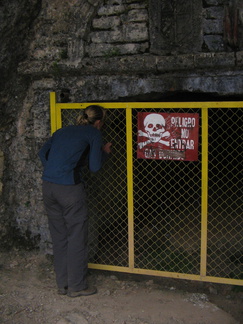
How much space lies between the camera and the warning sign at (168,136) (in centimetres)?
420

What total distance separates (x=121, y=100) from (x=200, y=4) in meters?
1.30

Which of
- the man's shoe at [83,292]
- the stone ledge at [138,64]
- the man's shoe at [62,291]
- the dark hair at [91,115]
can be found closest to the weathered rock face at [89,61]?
the stone ledge at [138,64]

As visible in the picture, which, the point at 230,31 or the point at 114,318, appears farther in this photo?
the point at 230,31

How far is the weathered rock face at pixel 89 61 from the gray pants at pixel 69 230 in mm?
778

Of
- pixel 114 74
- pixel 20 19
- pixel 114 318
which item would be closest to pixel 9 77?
pixel 20 19

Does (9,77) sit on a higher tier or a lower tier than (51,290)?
higher

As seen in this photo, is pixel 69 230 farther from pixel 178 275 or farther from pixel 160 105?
pixel 160 105

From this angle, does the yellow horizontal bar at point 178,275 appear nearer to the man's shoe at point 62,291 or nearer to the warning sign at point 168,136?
the man's shoe at point 62,291

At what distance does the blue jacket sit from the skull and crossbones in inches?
23.2

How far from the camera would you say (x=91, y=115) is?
4082mm

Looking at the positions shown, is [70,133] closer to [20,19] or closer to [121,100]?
[121,100]

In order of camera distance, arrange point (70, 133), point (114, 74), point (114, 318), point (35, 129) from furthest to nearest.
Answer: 1. point (35, 129)
2. point (114, 74)
3. point (70, 133)
4. point (114, 318)

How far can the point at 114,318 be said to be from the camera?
3.73m

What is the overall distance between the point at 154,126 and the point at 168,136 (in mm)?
181
